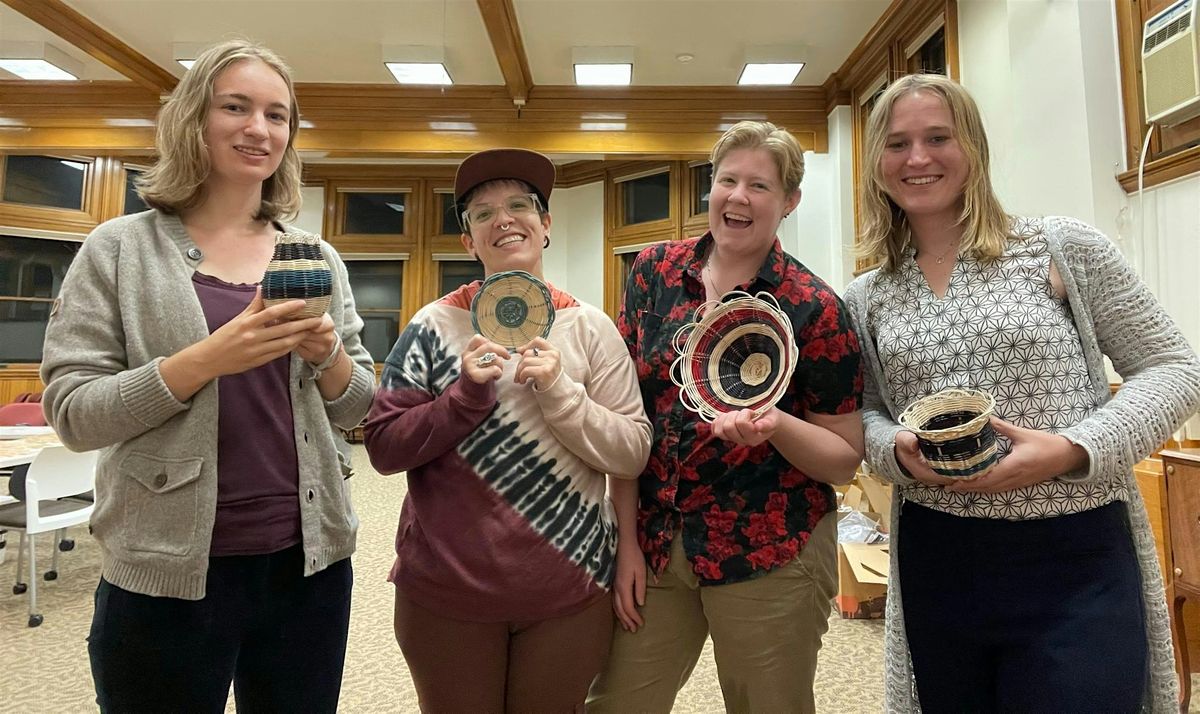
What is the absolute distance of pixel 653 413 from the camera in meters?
1.32

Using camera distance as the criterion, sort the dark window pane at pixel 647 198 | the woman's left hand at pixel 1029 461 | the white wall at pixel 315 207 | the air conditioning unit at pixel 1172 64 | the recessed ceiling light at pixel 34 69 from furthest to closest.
A: the white wall at pixel 315 207
the dark window pane at pixel 647 198
the recessed ceiling light at pixel 34 69
the air conditioning unit at pixel 1172 64
the woman's left hand at pixel 1029 461

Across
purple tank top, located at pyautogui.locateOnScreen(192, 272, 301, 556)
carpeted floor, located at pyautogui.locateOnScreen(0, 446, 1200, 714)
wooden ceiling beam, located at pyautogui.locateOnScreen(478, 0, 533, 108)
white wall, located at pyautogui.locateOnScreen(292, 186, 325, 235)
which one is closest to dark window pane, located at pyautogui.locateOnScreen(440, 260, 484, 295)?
white wall, located at pyautogui.locateOnScreen(292, 186, 325, 235)

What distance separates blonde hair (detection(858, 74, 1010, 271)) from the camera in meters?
1.19

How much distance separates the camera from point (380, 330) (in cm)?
966

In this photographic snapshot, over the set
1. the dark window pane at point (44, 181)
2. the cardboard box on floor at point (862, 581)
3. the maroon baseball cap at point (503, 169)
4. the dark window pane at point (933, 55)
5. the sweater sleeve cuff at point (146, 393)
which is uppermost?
the dark window pane at point (44, 181)

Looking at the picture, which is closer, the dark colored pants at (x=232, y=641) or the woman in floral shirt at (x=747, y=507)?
the dark colored pants at (x=232, y=641)

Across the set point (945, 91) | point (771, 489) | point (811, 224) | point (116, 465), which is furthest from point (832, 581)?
point (811, 224)

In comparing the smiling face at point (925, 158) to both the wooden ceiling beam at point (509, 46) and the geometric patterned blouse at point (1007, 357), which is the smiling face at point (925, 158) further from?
the wooden ceiling beam at point (509, 46)

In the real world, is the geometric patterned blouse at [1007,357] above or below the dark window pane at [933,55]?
below

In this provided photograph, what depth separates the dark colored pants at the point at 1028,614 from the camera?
101 centimetres

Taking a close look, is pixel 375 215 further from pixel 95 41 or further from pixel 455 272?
pixel 95 41

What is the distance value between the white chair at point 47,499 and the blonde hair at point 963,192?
3.68 meters

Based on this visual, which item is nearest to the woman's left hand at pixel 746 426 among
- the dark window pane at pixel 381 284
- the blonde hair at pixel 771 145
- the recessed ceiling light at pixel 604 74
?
the blonde hair at pixel 771 145

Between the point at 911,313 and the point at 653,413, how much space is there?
1.82ft
